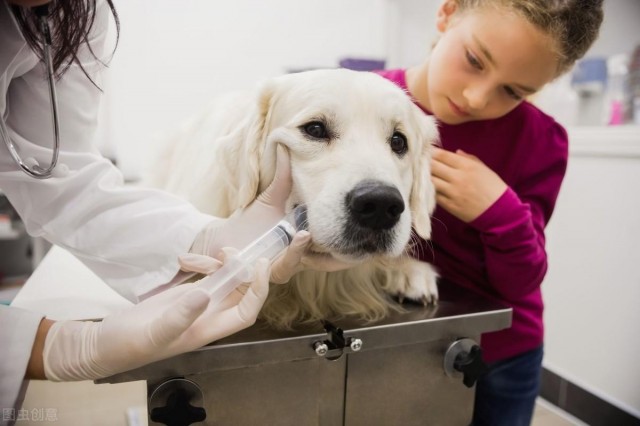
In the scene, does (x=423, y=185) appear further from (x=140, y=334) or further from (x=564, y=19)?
(x=140, y=334)

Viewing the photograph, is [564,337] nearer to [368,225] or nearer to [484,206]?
[484,206]

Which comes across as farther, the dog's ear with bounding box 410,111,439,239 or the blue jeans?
the blue jeans

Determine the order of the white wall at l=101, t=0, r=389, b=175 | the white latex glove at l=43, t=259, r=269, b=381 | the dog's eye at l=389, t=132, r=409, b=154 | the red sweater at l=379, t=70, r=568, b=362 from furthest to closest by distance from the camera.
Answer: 1. the white wall at l=101, t=0, r=389, b=175
2. the red sweater at l=379, t=70, r=568, b=362
3. the dog's eye at l=389, t=132, r=409, b=154
4. the white latex glove at l=43, t=259, r=269, b=381

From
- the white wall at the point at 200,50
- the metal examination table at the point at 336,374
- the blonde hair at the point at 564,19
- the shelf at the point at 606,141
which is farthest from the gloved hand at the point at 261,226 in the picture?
the white wall at the point at 200,50

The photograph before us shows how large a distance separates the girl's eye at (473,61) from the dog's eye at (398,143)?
0.80 feet

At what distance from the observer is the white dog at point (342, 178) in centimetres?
71

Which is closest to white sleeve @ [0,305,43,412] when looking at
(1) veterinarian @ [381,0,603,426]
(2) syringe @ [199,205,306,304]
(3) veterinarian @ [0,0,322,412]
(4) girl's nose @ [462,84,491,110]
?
(3) veterinarian @ [0,0,322,412]

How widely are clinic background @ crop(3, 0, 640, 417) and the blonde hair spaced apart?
864 mm

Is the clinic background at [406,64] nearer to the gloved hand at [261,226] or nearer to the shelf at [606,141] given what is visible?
the shelf at [606,141]

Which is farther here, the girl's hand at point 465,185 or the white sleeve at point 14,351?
the girl's hand at point 465,185

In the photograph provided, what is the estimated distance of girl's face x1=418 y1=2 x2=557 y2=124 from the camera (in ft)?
2.94

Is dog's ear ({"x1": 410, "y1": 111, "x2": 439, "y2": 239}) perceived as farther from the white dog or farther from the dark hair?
the dark hair

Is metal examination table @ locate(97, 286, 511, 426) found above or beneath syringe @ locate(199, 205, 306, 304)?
beneath

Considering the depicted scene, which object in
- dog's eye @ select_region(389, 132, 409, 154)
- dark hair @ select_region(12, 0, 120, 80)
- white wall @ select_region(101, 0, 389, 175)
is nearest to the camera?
dark hair @ select_region(12, 0, 120, 80)
